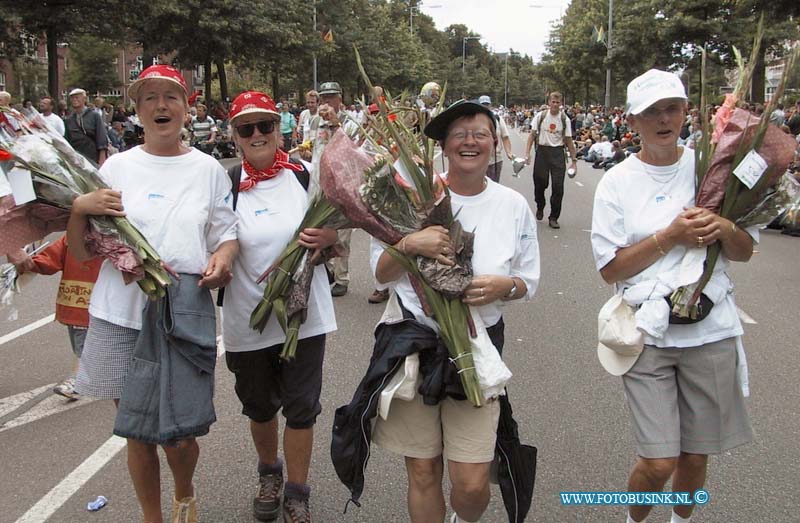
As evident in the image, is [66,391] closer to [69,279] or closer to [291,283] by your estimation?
[69,279]

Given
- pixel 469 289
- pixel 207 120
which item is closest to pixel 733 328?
pixel 469 289

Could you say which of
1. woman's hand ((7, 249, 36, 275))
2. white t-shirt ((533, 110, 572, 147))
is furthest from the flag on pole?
woman's hand ((7, 249, 36, 275))

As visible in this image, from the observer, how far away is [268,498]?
141 inches

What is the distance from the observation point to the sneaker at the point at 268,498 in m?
3.54

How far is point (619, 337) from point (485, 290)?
0.59 m

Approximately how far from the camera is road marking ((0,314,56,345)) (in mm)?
6426

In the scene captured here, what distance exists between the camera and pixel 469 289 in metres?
2.81

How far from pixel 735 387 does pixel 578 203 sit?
12194 mm

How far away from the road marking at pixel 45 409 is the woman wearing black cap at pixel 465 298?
2839 millimetres

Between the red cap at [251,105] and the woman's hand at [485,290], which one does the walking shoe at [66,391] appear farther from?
the woman's hand at [485,290]

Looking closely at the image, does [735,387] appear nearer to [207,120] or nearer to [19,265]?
[19,265]

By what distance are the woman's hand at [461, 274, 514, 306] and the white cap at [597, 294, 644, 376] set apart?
1.56 feet

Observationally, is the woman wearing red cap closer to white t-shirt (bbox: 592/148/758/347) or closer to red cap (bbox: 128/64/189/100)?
red cap (bbox: 128/64/189/100)

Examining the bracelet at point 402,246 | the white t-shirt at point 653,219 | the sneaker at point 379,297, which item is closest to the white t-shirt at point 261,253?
the bracelet at point 402,246
